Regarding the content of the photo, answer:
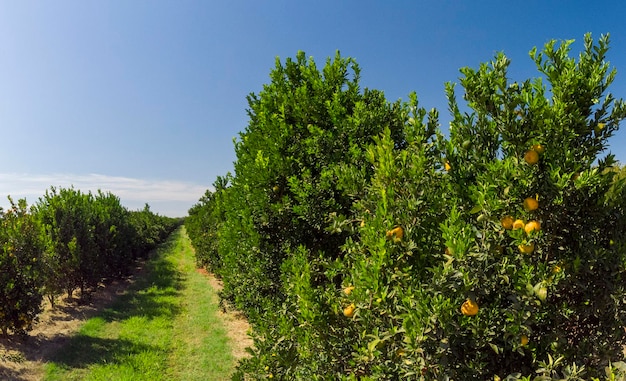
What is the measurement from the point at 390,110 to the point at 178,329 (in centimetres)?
1018

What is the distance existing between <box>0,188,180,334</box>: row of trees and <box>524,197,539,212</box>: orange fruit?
1192cm

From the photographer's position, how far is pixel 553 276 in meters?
2.56

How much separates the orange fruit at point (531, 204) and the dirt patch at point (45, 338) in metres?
10.5

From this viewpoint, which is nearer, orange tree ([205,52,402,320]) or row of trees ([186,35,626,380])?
row of trees ([186,35,626,380])

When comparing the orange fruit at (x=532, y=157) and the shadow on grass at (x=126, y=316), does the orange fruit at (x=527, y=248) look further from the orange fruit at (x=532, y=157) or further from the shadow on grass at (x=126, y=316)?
the shadow on grass at (x=126, y=316)

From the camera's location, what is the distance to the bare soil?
8141mm

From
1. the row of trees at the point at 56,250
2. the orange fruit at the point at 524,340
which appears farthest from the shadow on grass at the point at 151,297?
the orange fruit at the point at 524,340

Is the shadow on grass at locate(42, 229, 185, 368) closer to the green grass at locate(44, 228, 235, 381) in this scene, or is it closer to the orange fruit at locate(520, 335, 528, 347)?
the green grass at locate(44, 228, 235, 381)

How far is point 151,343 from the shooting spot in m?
9.98

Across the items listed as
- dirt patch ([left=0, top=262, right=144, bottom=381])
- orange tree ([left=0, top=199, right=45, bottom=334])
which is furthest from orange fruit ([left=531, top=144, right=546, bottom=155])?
orange tree ([left=0, top=199, right=45, bottom=334])

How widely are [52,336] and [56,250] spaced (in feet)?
13.6

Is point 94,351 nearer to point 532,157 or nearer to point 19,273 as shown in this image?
point 19,273

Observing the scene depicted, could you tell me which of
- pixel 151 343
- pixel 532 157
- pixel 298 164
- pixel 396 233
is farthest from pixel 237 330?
pixel 532 157

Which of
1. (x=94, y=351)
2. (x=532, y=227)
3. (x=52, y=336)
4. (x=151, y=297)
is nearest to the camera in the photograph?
(x=532, y=227)
